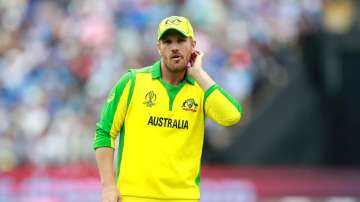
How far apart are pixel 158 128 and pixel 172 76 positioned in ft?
1.21

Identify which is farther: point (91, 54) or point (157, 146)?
point (91, 54)

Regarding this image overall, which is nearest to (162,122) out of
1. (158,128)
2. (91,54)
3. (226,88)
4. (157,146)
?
(158,128)

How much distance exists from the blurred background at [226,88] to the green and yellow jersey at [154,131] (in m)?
6.99

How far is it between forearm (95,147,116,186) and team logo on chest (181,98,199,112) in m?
0.57

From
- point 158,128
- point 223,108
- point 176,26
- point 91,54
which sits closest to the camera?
point 176,26

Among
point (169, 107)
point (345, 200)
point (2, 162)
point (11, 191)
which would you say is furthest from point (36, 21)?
point (169, 107)

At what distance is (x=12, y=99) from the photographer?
631 inches

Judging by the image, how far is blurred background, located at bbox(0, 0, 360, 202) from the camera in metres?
14.0

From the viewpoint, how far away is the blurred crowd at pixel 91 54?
50.7 ft

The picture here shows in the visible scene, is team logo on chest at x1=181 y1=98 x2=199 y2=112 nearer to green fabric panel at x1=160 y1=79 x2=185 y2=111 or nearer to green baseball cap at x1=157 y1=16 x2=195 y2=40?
green fabric panel at x1=160 y1=79 x2=185 y2=111

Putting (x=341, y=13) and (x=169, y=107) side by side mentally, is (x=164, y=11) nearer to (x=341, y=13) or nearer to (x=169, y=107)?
(x=341, y=13)

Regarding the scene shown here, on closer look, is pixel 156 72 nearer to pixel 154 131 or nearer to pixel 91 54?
pixel 154 131

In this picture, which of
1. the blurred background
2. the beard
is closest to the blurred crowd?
the blurred background

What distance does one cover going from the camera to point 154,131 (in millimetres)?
6551
